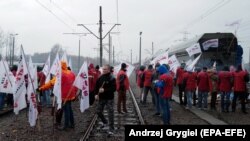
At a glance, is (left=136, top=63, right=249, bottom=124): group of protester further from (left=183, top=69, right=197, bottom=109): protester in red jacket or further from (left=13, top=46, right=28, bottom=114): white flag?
(left=13, top=46, right=28, bottom=114): white flag

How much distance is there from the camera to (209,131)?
531 centimetres

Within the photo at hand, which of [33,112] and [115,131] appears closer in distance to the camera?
[33,112]

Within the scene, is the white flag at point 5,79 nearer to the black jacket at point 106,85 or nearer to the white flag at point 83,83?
the white flag at point 83,83

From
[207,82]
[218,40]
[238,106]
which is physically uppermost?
[218,40]

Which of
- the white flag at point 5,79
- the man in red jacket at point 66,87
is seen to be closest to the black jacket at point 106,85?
the man in red jacket at point 66,87

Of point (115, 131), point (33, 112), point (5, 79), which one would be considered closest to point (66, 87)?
point (33, 112)

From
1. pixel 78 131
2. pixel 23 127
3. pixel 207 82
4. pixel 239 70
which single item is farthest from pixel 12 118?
pixel 239 70

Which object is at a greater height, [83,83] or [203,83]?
[83,83]

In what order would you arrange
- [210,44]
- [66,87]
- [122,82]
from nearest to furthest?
[66,87] → [122,82] → [210,44]

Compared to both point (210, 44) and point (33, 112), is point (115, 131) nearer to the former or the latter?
point (33, 112)

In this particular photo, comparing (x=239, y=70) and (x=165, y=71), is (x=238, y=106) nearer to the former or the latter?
(x=239, y=70)

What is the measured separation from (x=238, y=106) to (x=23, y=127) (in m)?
10.2

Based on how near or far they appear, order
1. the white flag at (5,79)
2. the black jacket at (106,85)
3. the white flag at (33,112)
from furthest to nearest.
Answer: the white flag at (5,79) < the white flag at (33,112) < the black jacket at (106,85)

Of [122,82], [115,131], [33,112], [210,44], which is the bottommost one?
[115,131]
